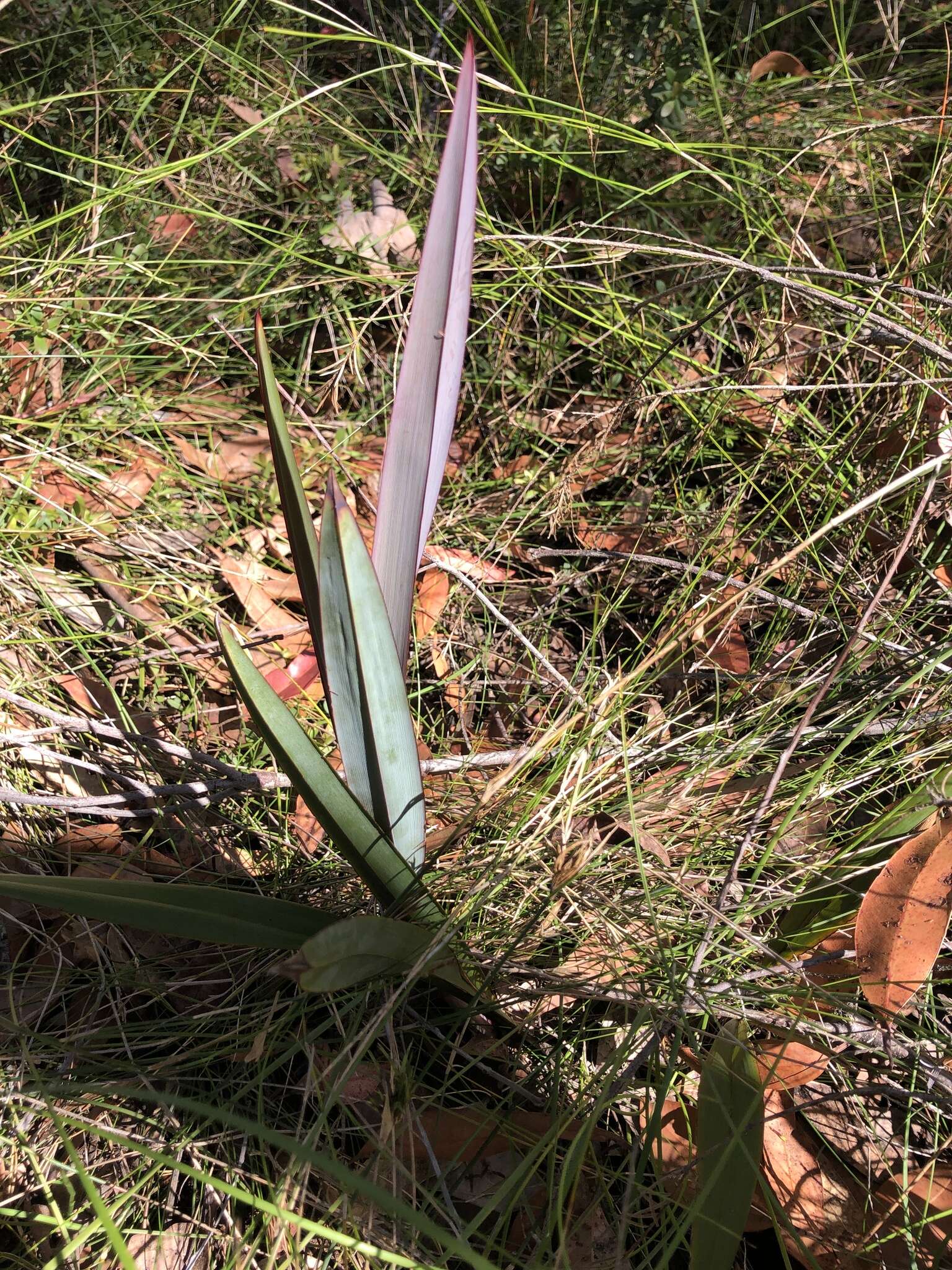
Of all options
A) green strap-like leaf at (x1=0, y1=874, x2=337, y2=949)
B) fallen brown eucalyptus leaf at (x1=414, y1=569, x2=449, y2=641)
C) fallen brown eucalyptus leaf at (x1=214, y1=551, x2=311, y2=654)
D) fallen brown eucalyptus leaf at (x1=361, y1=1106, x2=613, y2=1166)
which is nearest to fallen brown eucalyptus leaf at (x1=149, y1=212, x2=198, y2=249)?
fallen brown eucalyptus leaf at (x1=214, y1=551, x2=311, y2=654)

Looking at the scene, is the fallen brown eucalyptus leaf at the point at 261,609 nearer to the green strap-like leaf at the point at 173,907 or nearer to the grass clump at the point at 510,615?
the grass clump at the point at 510,615

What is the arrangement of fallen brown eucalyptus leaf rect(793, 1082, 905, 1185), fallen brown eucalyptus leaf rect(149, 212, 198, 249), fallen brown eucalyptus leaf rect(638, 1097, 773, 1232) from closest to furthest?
1. fallen brown eucalyptus leaf rect(638, 1097, 773, 1232)
2. fallen brown eucalyptus leaf rect(793, 1082, 905, 1185)
3. fallen brown eucalyptus leaf rect(149, 212, 198, 249)

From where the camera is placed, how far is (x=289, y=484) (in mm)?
787

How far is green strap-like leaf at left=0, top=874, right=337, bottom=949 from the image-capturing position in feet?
2.53

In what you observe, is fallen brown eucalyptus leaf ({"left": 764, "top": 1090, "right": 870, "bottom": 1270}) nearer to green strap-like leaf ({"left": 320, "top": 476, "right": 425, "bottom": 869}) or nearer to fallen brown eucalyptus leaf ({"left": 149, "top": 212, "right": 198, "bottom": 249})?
green strap-like leaf ({"left": 320, "top": 476, "right": 425, "bottom": 869})

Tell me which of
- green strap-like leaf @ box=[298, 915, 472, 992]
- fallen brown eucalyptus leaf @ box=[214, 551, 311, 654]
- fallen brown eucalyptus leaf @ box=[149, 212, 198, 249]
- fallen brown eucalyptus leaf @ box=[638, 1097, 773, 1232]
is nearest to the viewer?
green strap-like leaf @ box=[298, 915, 472, 992]

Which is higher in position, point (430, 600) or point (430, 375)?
point (430, 375)

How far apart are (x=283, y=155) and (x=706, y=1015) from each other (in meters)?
1.71

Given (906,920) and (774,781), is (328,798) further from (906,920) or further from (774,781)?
(906,920)

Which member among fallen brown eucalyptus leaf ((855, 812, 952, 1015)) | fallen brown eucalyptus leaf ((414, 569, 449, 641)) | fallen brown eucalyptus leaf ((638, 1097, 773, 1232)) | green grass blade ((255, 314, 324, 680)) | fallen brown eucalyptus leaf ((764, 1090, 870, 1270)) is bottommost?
fallen brown eucalyptus leaf ((764, 1090, 870, 1270))

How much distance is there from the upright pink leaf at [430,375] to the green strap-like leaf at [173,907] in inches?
11.5

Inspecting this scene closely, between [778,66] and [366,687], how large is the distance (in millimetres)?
1775

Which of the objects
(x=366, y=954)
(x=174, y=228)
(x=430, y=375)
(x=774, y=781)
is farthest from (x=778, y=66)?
(x=366, y=954)

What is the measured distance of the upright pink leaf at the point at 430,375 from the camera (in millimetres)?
820
